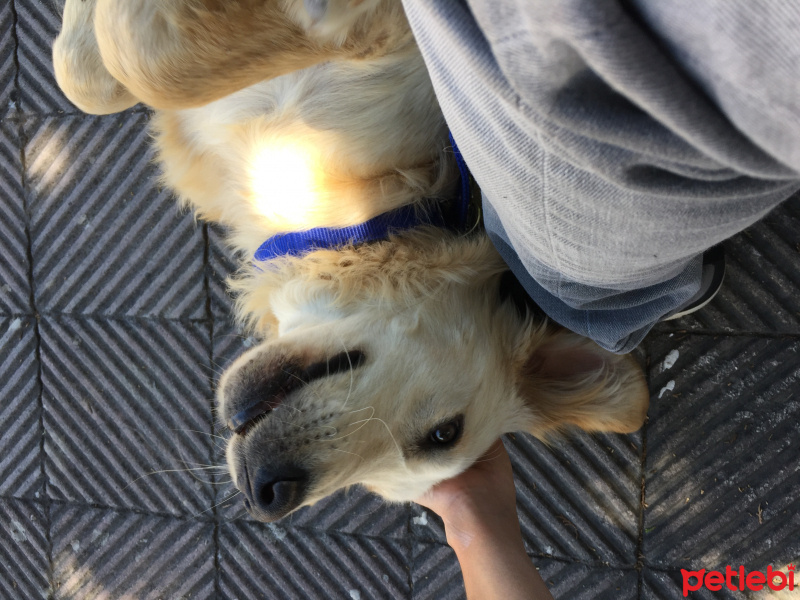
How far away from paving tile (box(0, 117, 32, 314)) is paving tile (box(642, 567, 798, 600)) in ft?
10.6

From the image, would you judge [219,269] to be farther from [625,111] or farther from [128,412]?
[625,111]

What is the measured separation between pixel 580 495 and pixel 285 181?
178 cm

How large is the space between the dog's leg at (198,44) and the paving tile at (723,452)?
179 centimetres

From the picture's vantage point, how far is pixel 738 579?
2.21m

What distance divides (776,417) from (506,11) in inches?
85.0

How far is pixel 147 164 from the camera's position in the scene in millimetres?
2643

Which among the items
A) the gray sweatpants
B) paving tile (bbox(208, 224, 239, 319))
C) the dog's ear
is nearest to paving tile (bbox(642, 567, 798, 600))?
the dog's ear

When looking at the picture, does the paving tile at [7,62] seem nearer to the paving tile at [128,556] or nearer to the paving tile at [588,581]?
the paving tile at [128,556]

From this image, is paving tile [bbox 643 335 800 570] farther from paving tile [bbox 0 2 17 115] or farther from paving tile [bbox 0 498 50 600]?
paving tile [bbox 0 2 17 115]

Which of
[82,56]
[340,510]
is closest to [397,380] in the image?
[82,56]

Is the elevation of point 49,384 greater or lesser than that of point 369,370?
lesser

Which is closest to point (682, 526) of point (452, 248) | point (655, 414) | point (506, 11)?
point (655, 414)

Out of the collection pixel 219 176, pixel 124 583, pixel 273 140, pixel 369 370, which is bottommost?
pixel 124 583

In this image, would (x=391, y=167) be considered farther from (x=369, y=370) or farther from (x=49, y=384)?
(x=49, y=384)
